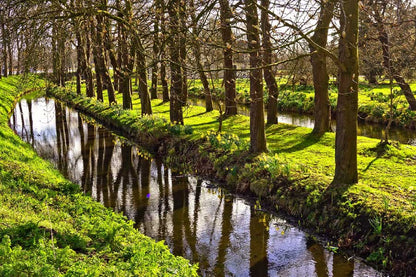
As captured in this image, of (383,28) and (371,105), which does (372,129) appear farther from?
(383,28)

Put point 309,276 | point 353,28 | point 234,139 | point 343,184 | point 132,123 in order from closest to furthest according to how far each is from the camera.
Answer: point 309,276 → point 353,28 → point 343,184 → point 234,139 → point 132,123

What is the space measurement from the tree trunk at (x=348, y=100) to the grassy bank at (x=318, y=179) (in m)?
0.48

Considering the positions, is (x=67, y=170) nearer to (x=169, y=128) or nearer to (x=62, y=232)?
(x=169, y=128)

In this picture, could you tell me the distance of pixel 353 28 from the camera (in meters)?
9.24

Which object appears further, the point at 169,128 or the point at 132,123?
the point at 132,123

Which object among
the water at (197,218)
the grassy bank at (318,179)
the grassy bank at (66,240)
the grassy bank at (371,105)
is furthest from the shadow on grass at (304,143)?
the grassy bank at (66,240)

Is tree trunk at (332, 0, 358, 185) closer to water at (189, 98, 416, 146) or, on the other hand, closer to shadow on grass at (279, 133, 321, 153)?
shadow on grass at (279, 133, 321, 153)

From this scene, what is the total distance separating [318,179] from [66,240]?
21.0 ft

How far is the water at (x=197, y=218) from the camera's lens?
8.16 meters

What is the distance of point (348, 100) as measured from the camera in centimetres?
960

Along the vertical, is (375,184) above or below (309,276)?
above

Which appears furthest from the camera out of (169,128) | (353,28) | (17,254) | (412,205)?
(169,128)

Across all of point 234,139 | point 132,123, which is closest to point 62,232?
point 234,139

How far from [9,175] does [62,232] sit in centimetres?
360
